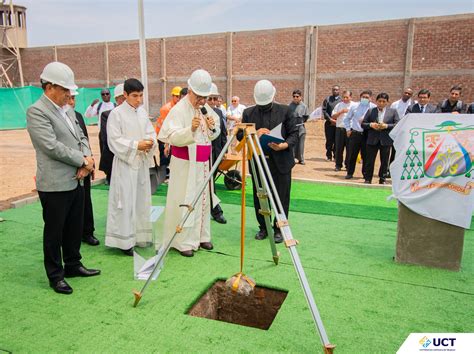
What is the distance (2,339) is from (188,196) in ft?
7.11

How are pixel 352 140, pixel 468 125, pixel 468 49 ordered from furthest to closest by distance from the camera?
pixel 468 49
pixel 352 140
pixel 468 125

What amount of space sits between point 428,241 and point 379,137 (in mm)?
4096

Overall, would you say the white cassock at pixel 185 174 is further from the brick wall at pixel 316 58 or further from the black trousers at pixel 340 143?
the brick wall at pixel 316 58

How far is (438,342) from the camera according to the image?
2.83 m

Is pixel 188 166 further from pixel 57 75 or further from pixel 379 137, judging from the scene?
pixel 379 137

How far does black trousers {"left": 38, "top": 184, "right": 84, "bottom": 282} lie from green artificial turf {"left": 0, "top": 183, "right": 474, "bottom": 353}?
0.73 ft

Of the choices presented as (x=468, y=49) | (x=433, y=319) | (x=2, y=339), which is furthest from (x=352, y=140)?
(x=468, y=49)

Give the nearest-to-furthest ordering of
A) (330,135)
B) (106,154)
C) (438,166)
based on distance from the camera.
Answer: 1. (438,166)
2. (106,154)
3. (330,135)

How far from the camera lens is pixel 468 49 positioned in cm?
1570

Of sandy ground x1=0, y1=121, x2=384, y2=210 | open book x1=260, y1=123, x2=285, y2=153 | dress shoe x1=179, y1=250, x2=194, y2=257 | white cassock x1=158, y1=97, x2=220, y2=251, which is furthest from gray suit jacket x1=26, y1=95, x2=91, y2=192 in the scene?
sandy ground x1=0, y1=121, x2=384, y2=210

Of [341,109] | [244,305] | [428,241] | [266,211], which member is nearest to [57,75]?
[266,211]

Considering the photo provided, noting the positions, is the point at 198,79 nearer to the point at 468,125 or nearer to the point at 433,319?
the point at 468,125

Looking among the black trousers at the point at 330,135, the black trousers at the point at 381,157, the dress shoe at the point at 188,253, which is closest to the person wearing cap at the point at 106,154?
the dress shoe at the point at 188,253

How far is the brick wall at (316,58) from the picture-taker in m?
16.2
